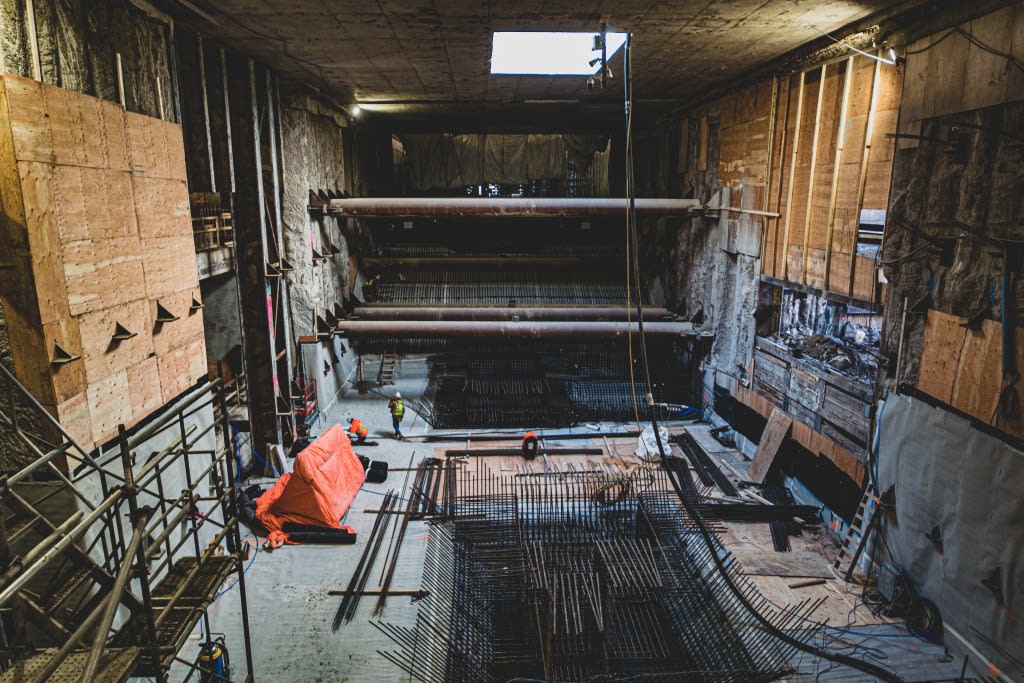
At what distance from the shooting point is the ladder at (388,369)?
48.6ft

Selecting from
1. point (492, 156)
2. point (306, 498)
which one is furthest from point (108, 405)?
point (492, 156)

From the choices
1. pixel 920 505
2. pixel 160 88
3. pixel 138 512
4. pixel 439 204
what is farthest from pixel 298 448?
pixel 920 505

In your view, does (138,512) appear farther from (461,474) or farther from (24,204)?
(461,474)

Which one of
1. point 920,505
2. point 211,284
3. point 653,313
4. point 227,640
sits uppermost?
point 211,284

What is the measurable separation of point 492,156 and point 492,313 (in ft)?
23.9

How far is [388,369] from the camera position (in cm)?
1519

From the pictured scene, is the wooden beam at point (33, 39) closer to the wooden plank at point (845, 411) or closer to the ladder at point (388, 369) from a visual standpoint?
the wooden plank at point (845, 411)

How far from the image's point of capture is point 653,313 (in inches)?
553

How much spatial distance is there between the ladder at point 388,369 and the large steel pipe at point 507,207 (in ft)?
14.3

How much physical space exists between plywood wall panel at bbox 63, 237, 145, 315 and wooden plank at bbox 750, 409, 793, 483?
916cm

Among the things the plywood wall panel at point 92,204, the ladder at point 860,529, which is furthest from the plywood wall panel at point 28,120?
the ladder at point 860,529

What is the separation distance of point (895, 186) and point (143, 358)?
8740 millimetres

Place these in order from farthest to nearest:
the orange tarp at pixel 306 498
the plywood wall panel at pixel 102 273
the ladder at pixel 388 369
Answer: the ladder at pixel 388 369 → the orange tarp at pixel 306 498 → the plywood wall panel at pixel 102 273

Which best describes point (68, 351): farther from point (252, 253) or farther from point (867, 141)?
point (867, 141)
